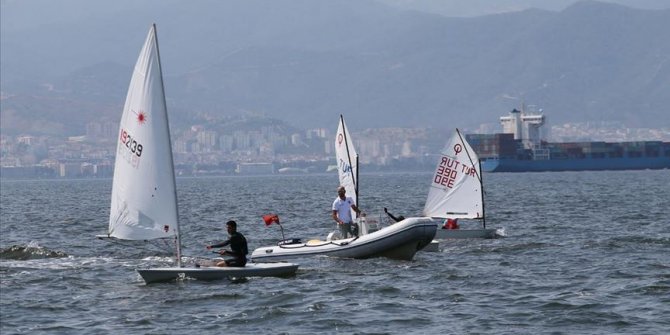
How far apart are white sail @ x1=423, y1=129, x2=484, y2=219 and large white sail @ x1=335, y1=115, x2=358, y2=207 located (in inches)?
179

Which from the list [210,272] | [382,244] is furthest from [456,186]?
[210,272]

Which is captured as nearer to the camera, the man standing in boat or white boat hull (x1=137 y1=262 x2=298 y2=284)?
white boat hull (x1=137 y1=262 x2=298 y2=284)

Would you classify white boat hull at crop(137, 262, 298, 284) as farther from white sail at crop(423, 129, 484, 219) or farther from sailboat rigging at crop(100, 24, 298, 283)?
white sail at crop(423, 129, 484, 219)

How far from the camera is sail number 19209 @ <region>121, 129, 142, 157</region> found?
2792 cm

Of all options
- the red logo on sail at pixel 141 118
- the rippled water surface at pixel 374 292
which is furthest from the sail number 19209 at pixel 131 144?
the rippled water surface at pixel 374 292

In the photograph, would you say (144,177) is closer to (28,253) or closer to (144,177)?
(144,177)

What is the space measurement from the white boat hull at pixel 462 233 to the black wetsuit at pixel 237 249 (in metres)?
13.7

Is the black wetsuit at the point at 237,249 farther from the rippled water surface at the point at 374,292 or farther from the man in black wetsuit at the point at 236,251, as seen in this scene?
the rippled water surface at the point at 374,292

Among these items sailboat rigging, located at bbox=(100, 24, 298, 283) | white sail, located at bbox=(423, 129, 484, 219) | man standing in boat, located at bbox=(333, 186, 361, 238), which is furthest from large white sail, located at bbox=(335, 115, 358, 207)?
sailboat rigging, located at bbox=(100, 24, 298, 283)

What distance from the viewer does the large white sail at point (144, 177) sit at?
27.8 m

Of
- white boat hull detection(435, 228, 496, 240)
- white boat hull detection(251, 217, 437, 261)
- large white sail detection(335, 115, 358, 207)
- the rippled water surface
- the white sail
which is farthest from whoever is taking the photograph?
the white sail

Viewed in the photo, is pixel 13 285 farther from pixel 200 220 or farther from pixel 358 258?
pixel 200 220

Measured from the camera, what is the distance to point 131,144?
27953mm

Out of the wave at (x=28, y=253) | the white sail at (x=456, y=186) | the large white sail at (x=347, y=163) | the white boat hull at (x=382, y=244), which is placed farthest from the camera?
the white sail at (x=456, y=186)
